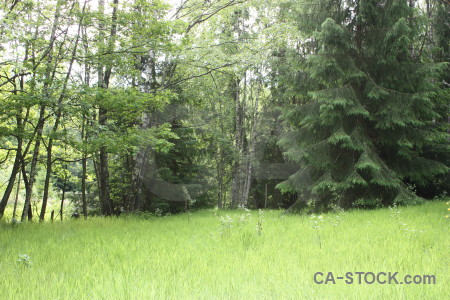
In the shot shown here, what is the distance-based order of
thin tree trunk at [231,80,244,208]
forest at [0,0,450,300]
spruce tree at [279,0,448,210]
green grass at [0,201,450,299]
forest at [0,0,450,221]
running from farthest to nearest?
thin tree trunk at [231,80,244,208] → spruce tree at [279,0,448,210] → forest at [0,0,450,221] → forest at [0,0,450,300] → green grass at [0,201,450,299]

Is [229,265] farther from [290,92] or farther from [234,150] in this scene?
[234,150]

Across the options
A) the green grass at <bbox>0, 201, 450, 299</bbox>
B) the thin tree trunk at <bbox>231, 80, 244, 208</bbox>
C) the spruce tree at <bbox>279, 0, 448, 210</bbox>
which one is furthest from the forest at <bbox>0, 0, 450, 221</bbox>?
the thin tree trunk at <bbox>231, 80, 244, 208</bbox>

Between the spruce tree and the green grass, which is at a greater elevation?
the spruce tree

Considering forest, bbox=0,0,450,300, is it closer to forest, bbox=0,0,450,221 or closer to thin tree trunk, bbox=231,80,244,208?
forest, bbox=0,0,450,221

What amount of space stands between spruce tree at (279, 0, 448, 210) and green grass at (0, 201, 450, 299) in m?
3.56

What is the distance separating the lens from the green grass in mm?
2176

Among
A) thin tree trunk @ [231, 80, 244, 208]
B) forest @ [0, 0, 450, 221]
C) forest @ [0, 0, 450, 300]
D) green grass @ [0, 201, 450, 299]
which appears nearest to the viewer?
green grass @ [0, 201, 450, 299]

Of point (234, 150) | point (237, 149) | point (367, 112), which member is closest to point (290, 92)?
point (367, 112)

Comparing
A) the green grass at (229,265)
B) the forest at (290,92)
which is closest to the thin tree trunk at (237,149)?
the forest at (290,92)

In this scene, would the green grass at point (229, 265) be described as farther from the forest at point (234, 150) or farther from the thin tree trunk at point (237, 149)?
the thin tree trunk at point (237, 149)

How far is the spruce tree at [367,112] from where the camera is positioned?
793cm

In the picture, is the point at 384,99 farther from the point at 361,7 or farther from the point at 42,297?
the point at 42,297

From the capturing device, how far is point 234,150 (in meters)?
14.8

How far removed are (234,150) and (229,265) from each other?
11.9m
